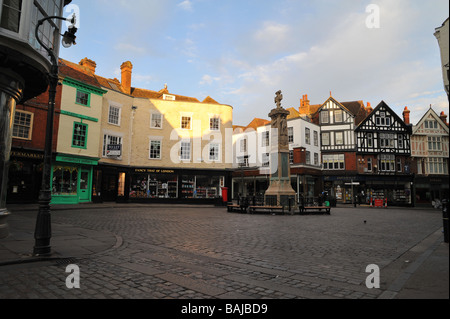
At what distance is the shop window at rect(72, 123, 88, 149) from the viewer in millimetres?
22297

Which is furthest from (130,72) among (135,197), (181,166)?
(135,197)

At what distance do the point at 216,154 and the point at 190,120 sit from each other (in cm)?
457

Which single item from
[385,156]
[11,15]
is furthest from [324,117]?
[11,15]

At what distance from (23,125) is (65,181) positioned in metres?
5.10

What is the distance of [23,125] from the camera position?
755 inches

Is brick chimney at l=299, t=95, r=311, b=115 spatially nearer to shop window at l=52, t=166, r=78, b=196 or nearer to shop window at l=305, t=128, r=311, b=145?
shop window at l=305, t=128, r=311, b=145

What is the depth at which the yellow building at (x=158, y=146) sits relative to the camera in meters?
25.7

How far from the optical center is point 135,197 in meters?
26.9

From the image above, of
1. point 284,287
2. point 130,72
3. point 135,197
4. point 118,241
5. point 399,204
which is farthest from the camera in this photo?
point 399,204

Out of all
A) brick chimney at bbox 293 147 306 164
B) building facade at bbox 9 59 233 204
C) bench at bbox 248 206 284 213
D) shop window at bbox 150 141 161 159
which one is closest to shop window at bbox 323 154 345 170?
brick chimney at bbox 293 147 306 164

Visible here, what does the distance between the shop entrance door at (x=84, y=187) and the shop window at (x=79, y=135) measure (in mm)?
2212

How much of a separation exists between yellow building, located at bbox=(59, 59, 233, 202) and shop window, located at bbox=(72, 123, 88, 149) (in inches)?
61.5

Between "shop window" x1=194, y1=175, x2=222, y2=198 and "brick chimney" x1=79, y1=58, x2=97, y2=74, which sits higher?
"brick chimney" x1=79, y1=58, x2=97, y2=74
